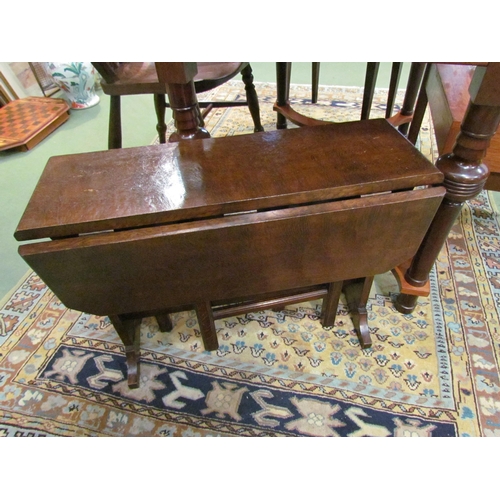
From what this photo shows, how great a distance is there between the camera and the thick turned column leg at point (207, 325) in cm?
89

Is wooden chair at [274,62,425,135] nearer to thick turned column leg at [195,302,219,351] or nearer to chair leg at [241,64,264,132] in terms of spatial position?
chair leg at [241,64,264,132]

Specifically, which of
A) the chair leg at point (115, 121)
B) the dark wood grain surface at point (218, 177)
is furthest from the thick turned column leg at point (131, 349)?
the chair leg at point (115, 121)

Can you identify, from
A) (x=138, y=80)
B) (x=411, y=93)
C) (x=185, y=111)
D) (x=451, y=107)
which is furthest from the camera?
(x=411, y=93)

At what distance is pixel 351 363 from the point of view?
0.99 metres

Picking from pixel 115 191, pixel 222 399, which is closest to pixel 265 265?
pixel 115 191

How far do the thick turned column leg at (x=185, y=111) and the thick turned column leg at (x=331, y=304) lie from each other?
1.89 feet

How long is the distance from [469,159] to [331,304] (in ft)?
1.71

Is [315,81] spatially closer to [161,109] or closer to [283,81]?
[283,81]

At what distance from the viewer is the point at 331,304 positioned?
0.99 metres

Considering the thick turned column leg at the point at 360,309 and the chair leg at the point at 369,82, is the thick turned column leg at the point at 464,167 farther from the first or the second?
the chair leg at the point at 369,82

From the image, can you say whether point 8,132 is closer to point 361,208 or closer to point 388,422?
point 361,208

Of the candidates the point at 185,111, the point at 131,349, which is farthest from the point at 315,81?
the point at 131,349

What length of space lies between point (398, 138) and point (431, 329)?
2.13 ft

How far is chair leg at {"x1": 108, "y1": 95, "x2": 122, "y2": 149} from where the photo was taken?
1.37 metres
